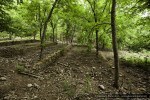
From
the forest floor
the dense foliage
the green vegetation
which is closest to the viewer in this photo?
the forest floor

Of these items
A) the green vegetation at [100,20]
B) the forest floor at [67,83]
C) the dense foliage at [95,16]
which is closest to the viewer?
the forest floor at [67,83]

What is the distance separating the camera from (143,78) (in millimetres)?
10898

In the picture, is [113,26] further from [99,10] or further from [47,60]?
[99,10]

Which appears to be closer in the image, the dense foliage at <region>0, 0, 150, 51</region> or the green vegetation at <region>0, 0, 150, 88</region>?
the green vegetation at <region>0, 0, 150, 88</region>

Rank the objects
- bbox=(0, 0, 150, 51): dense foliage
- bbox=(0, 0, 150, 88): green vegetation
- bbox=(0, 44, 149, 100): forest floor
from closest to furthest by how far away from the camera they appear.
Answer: bbox=(0, 44, 149, 100): forest floor → bbox=(0, 0, 150, 88): green vegetation → bbox=(0, 0, 150, 51): dense foliage

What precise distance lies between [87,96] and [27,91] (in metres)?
2.63

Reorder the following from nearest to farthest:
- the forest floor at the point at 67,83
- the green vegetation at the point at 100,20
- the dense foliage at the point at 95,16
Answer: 1. the forest floor at the point at 67,83
2. the green vegetation at the point at 100,20
3. the dense foliage at the point at 95,16

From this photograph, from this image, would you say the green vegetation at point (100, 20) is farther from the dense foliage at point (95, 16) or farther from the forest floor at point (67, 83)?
the forest floor at point (67, 83)

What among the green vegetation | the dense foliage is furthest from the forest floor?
the dense foliage

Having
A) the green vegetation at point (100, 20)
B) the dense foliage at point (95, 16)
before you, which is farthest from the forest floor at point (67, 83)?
the dense foliage at point (95, 16)

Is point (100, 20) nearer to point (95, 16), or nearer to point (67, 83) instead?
point (95, 16)

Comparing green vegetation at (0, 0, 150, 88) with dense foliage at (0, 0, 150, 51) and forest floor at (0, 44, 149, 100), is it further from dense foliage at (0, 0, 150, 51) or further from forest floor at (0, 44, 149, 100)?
forest floor at (0, 44, 149, 100)

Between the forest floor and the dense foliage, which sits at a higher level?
the dense foliage

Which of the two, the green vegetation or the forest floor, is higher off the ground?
the green vegetation
